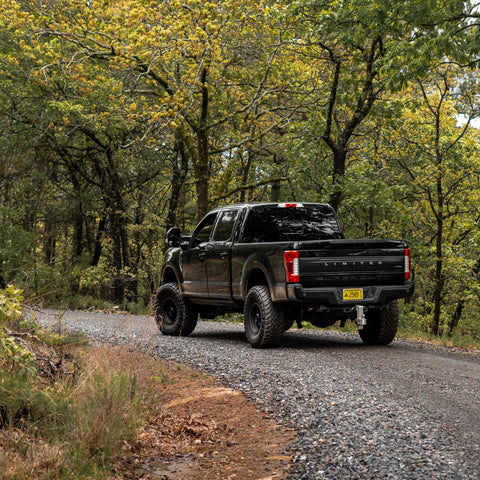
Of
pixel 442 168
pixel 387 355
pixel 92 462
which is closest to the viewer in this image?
pixel 92 462

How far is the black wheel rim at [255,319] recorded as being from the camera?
1033cm

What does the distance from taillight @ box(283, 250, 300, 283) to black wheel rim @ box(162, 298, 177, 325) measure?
3.73 metres

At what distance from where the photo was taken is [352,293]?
9766 millimetres

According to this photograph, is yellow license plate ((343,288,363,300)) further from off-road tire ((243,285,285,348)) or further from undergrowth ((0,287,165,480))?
undergrowth ((0,287,165,480))

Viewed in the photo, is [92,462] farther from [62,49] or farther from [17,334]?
[62,49]

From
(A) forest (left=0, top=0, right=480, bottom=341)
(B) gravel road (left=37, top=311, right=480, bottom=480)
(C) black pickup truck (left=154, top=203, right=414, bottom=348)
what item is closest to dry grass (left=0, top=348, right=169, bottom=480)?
(B) gravel road (left=37, top=311, right=480, bottom=480)

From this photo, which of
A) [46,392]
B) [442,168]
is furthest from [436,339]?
[46,392]

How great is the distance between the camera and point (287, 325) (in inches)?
401

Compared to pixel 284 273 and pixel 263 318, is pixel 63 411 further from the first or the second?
pixel 263 318

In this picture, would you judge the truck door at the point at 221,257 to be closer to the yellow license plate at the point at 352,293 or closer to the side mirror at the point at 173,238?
the side mirror at the point at 173,238

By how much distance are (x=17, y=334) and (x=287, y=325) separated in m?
4.40

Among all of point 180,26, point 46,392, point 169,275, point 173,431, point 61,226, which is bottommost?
point 173,431

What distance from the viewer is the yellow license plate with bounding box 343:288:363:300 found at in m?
9.73

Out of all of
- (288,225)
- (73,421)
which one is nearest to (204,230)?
(288,225)
